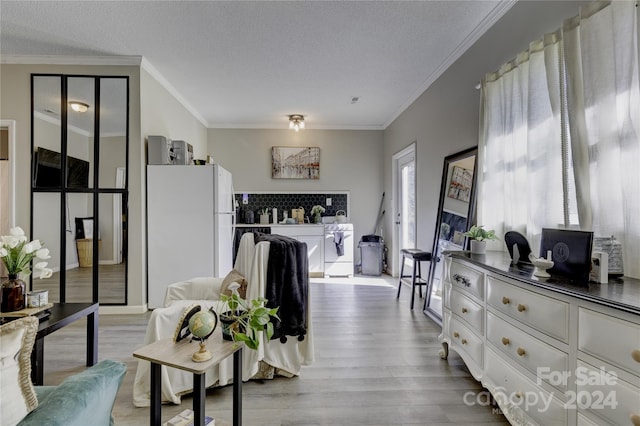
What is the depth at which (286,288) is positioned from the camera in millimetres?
2121

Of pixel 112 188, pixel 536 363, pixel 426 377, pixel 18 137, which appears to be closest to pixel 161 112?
pixel 112 188

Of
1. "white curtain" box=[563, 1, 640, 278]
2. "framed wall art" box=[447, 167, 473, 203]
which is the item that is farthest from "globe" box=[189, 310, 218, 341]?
"framed wall art" box=[447, 167, 473, 203]

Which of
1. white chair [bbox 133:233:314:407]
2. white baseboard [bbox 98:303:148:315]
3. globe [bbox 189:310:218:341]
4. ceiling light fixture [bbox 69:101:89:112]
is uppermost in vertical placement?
ceiling light fixture [bbox 69:101:89:112]

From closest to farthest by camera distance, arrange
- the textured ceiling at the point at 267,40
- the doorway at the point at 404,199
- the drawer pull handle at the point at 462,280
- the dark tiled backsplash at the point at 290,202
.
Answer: the drawer pull handle at the point at 462,280 < the textured ceiling at the point at 267,40 < the doorway at the point at 404,199 < the dark tiled backsplash at the point at 290,202

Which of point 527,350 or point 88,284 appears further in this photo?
point 88,284

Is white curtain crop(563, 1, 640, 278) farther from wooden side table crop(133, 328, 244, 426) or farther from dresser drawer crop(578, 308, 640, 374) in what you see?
wooden side table crop(133, 328, 244, 426)

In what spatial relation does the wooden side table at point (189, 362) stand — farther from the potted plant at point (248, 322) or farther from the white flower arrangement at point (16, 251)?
the white flower arrangement at point (16, 251)

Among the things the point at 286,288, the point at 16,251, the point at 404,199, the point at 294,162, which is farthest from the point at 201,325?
the point at 294,162

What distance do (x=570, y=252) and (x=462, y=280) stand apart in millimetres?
766

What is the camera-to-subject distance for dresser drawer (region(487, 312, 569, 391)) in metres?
Answer: 1.30

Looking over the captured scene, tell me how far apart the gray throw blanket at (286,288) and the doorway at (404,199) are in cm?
281

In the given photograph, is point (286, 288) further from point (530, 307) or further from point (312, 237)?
point (312, 237)

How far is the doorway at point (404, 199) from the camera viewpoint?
478 cm

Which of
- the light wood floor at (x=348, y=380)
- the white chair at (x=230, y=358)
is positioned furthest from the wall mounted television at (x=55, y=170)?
the white chair at (x=230, y=358)
